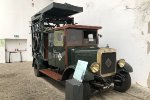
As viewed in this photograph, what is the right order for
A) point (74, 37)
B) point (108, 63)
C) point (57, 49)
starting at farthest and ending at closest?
point (57, 49) < point (74, 37) < point (108, 63)

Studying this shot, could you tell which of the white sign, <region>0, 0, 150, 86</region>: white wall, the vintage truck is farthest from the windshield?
the white sign

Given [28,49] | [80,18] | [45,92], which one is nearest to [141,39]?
[45,92]

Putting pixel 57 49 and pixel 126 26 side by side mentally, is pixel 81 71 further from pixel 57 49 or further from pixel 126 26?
pixel 126 26

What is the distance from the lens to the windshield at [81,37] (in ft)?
16.0

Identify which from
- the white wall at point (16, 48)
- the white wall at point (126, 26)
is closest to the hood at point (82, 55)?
the white wall at point (126, 26)

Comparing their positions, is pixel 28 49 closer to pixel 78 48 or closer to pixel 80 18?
pixel 80 18

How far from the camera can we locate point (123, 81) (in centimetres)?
467

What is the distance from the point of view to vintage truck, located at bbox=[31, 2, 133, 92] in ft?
14.0

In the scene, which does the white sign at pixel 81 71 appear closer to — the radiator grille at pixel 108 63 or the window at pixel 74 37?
the radiator grille at pixel 108 63

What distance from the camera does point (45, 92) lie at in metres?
4.86

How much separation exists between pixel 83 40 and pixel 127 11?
5.88ft

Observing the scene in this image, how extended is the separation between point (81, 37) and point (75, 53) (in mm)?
582

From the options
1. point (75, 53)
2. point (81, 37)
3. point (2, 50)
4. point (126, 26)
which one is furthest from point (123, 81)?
point (2, 50)

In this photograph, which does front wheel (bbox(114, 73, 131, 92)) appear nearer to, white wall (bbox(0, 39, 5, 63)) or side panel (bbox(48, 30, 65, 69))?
side panel (bbox(48, 30, 65, 69))
